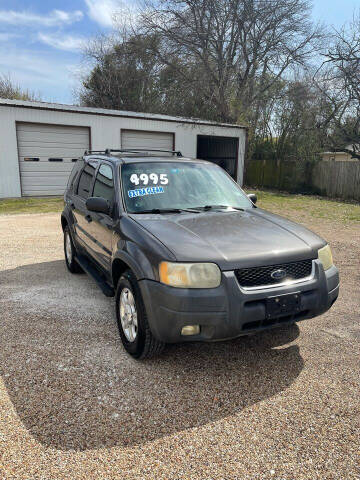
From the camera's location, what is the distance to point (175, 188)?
12.8ft

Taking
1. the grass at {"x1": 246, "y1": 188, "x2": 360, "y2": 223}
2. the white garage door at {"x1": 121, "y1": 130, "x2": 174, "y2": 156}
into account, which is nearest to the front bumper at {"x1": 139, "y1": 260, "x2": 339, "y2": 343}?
the grass at {"x1": 246, "y1": 188, "x2": 360, "y2": 223}

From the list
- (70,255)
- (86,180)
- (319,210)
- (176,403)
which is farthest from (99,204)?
(319,210)

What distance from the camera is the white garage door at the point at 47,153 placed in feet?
48.2

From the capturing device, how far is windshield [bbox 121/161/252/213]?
3.69 m

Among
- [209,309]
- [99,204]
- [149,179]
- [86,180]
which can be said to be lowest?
[209,309]

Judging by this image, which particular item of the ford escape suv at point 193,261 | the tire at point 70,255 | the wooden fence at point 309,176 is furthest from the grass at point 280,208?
the ford escape suv at point 193,261

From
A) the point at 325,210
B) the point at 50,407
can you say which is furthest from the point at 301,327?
the point at 325,210

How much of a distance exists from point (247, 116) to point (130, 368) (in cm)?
2245

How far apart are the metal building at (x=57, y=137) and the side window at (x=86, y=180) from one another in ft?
35.4

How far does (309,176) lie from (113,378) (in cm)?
1923

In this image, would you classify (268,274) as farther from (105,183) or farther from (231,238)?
(105,183)

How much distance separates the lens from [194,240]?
2.88 metres

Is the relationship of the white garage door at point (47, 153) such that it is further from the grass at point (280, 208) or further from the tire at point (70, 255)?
the tire at point (70, 255)

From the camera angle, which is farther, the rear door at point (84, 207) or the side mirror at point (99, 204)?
the rear door at point (84, 207)
